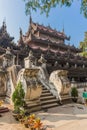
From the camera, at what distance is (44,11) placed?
5398mm

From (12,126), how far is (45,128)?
3.77 feet

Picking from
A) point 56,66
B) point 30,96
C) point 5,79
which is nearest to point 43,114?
point 30,96

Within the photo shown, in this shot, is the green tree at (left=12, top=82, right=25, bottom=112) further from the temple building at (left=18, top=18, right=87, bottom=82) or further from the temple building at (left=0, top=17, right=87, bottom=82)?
the temple building at (left=18, top=18, right=87, bottom=82)

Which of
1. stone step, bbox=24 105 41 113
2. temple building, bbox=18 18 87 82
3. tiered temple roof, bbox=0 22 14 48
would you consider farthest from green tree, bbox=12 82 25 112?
tiered temple roof, bbox=0 22 14 48

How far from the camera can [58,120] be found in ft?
22.5

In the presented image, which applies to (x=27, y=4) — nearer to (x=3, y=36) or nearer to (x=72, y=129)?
(x=72, y=129)

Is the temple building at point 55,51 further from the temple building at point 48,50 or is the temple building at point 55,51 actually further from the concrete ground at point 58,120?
the concrete ground at point 58,120

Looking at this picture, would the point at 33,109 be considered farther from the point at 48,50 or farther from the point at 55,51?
the point at 55,51

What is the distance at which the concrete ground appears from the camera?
6.00m

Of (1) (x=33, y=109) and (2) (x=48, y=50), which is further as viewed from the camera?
(2) (x=48, y=50)

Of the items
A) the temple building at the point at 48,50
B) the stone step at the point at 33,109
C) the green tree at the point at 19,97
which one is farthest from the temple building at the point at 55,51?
the green tree at the point at 19,97

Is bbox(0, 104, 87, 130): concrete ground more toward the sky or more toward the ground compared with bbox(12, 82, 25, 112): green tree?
more toward the ground

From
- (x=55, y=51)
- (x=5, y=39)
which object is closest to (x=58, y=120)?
(x=5, y=39)

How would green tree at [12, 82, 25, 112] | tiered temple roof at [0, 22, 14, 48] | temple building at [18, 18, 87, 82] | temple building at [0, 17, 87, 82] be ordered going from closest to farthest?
green tree at [12, 82, 25, 112]
temple building at [0, 17, 87, 82]
tiered temple roof at [0, 22, 14, 48]
temple building at [18, 18, 87, 82]
